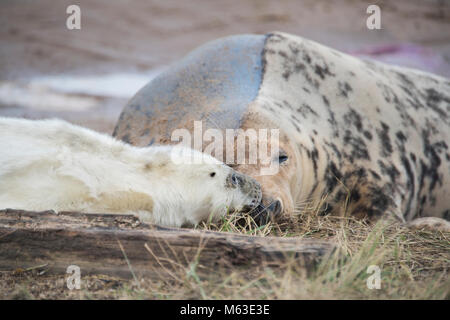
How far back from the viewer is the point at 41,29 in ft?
30.2

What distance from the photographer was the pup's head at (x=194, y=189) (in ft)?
7.34

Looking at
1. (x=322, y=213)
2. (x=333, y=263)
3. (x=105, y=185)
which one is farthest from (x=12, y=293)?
(x=322, y=213)

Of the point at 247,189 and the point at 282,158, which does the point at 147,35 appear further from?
the point at 247,189

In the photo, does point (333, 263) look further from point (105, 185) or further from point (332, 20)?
point (332, 20)

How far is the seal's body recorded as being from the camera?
301 cm

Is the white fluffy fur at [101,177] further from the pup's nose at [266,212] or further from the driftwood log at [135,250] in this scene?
the driftwood log at [135,250]

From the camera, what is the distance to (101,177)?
2.13 metres

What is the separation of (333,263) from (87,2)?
8.93 m

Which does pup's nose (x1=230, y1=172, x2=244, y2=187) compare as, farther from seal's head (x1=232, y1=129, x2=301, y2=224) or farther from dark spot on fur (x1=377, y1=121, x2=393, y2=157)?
dark spot on fur (x1=377, y1=121, x2=393, y2=157)

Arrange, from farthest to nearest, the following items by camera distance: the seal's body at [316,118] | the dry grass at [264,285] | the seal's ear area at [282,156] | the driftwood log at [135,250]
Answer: the seal's body at [316,118] < the seal's ear area at [282,156] < the driftwood log at [135,250] < the dry grass at [264,285]

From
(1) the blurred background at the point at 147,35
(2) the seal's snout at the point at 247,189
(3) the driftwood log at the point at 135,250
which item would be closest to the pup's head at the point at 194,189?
(2) the seal's snout at the point at 247,189

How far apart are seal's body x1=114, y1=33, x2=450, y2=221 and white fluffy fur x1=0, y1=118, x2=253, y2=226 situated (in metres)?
0.38

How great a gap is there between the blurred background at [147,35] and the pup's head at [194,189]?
4.91 metres

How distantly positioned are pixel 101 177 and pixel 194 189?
398 mm
